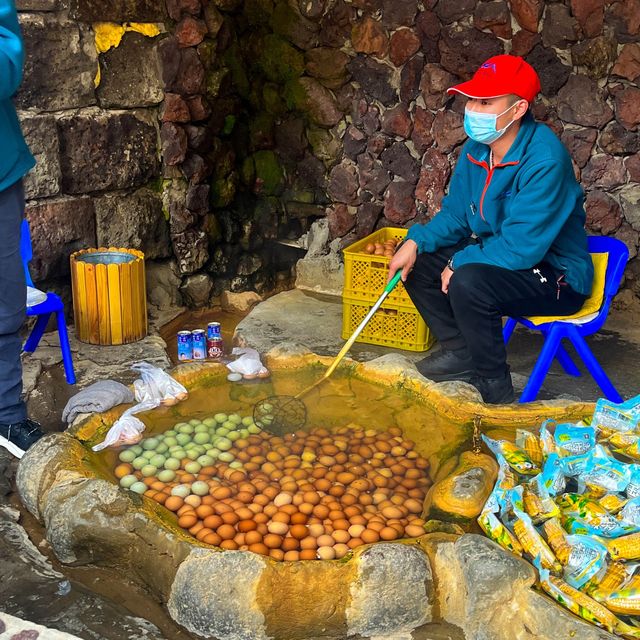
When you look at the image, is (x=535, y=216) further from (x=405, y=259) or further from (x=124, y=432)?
(x=124, y=432)

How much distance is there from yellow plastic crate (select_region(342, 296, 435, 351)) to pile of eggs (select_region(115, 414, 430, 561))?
1521mm

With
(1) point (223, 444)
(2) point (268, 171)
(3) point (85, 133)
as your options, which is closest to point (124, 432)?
(1) point (223, 444)

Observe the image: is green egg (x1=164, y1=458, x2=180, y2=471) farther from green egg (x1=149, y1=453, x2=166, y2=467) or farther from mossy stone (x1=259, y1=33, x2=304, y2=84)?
mossy stone (x1=259, y1=33, x2=304, y2=84)

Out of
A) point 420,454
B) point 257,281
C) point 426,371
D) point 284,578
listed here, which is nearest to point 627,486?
point 420,454

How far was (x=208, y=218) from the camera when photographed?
5.63 meters

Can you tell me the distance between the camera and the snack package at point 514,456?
9.06 ft

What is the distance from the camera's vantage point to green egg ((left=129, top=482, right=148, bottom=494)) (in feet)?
9.11

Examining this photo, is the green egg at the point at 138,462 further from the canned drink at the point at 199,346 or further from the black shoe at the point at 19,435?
the canned drink at the point at 199,346

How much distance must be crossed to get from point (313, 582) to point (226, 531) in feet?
1.24

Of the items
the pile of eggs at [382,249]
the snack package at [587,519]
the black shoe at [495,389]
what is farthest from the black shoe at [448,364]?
the snack package at [587,519]

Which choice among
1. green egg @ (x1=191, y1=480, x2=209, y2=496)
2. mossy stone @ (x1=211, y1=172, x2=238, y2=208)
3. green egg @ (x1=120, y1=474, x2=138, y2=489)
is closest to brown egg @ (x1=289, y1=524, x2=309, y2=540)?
green egg @ (x1=191, y1=480, x2=209, y2=496)

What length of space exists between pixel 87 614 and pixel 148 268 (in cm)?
325

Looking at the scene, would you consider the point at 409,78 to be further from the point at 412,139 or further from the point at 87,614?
the point at 87,614

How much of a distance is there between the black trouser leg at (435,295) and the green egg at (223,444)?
55.4 inches
